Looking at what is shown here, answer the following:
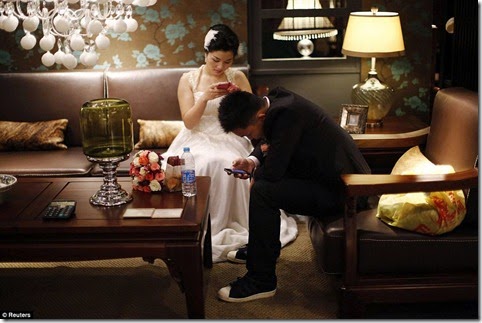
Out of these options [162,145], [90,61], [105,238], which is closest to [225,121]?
[105,238]

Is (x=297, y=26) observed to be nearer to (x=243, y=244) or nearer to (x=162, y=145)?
(x=162, y=145)

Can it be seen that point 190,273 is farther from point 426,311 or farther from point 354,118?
point 354,118

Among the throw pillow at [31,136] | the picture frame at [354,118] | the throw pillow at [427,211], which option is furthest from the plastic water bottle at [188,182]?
the throw pillow at [31,136]

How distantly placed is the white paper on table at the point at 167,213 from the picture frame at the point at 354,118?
1453mm

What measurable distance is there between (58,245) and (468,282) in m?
1.63

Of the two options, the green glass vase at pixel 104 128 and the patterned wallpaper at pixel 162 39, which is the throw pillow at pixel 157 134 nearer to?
the patterned wallpaper at pixel 162 39

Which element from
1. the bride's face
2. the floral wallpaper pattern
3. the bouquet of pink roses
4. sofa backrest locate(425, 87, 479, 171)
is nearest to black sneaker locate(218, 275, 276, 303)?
the bouquet of pink roses

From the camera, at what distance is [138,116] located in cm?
417

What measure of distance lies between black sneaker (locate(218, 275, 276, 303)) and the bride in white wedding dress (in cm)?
44

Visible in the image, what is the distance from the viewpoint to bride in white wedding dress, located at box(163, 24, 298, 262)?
3.62 m

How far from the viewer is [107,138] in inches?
111

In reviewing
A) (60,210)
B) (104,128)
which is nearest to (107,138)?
(104,128)

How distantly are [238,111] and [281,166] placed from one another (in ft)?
0.95

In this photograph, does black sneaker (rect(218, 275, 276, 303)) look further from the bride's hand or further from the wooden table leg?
the bride's hand
